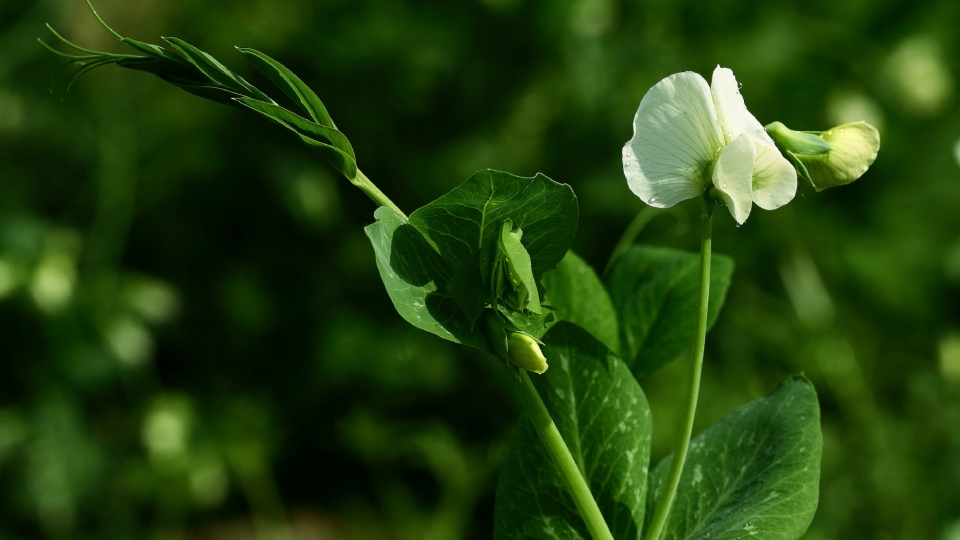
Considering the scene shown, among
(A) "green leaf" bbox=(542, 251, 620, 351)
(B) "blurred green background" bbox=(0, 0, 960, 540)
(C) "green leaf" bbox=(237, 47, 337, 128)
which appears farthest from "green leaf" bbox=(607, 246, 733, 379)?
(B) "blurred green background" bbox=(0, 0, 960, 540)

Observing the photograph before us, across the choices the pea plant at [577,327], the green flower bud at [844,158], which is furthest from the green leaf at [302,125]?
the green flower bud at [844,158]

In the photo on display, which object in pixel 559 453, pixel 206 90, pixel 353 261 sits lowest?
pixel 353 261

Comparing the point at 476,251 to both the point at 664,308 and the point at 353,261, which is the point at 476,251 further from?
the point at 353,261

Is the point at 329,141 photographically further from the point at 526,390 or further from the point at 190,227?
the point at 190,227

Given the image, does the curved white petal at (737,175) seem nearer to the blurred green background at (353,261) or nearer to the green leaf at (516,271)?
the green leaf at (516,271)

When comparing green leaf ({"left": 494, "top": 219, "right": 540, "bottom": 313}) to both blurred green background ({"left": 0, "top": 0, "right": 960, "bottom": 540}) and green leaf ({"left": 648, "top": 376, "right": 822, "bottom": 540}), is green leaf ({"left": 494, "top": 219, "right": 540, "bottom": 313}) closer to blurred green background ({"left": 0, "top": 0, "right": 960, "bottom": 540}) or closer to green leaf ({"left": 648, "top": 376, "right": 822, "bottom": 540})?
green leaf ({"left": 648, "top": 376, "right": 822, "bottom": 540})

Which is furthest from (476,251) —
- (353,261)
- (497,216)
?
(353,261)
